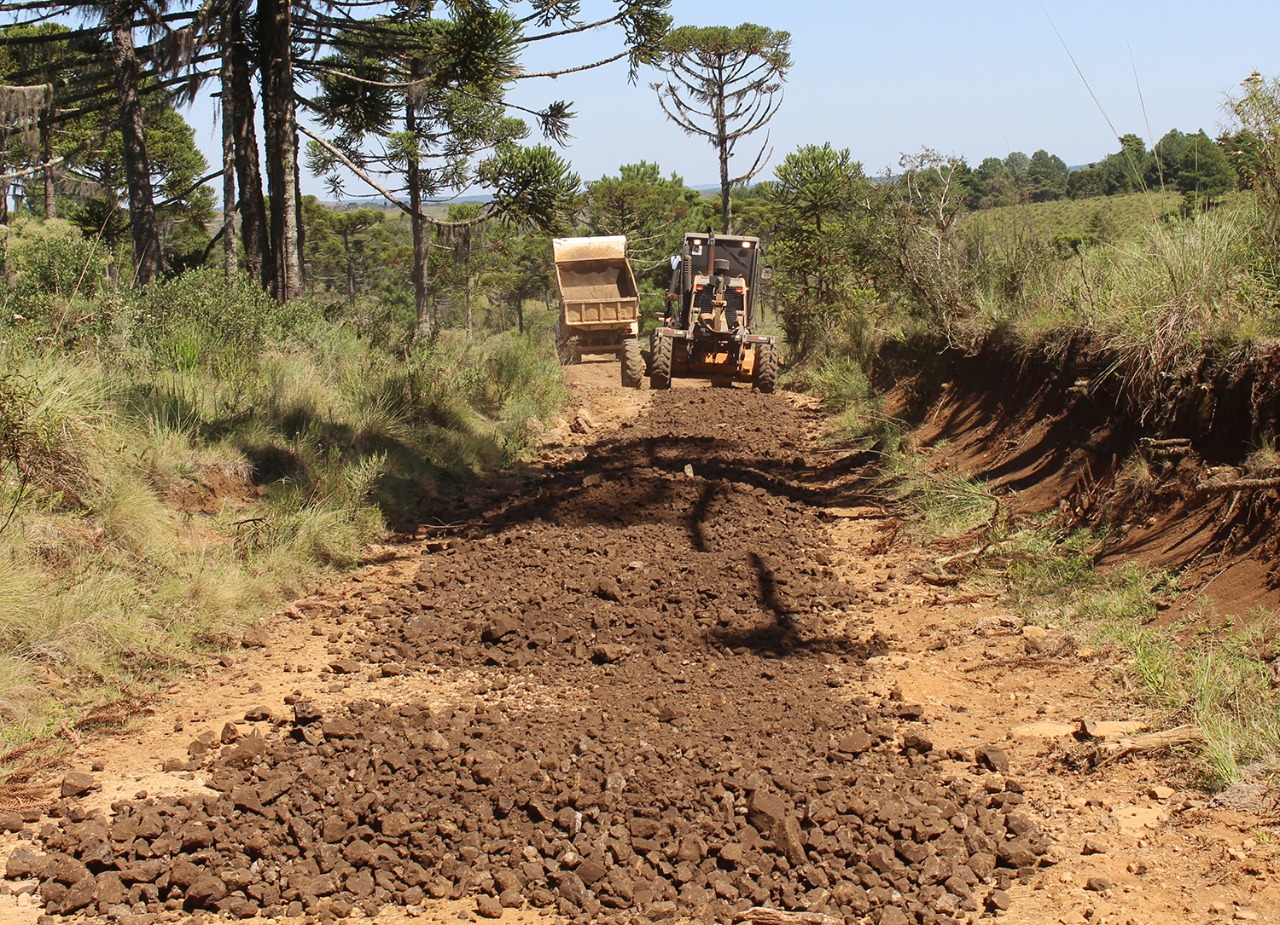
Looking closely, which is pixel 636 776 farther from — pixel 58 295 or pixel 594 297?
pixel 594 297

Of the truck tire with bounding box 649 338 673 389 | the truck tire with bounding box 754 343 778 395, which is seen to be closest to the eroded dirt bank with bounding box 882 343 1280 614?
the truck tire with bounding box 754 343 778 395

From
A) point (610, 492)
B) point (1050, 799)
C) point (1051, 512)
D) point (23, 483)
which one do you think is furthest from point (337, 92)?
point (1050, 799)

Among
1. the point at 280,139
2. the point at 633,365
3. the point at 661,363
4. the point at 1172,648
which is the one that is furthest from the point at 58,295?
the point at 633,365

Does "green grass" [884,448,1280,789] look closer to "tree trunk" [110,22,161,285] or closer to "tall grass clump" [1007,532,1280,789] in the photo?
"tall grass clump" [1007,532,1280,789]

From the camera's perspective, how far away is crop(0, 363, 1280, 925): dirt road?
3.75 m

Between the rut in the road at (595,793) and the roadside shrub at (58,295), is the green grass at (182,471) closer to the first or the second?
the roadside shrub at (58,295)

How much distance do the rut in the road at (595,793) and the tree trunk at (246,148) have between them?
8885 mm

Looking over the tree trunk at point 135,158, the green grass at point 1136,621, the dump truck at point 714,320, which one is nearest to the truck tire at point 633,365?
the dump truck at point 714,320

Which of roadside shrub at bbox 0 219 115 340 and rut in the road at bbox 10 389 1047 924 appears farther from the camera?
roadside shrub at bbox 0 219 115 340

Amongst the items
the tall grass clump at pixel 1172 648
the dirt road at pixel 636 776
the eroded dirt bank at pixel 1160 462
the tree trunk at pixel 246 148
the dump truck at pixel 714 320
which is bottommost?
the dirt road at pixel 636 776

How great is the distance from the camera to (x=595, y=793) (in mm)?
4348

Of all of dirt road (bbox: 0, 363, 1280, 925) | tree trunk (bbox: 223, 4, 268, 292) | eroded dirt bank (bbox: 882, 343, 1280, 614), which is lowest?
dirt road (bbox: 0, 363, 1280, 925)

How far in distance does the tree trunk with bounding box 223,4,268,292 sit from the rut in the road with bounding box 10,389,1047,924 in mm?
8885

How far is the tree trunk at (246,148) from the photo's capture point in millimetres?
13922
